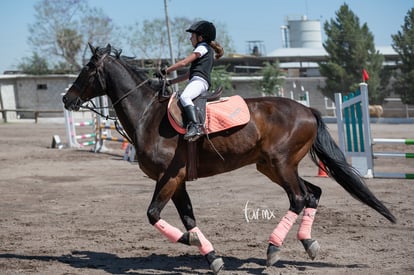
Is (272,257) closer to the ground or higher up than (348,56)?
closer to the ground

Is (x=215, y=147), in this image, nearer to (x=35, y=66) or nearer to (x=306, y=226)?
(x=306, y=226)

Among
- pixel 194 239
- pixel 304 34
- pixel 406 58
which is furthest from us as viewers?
pixel 304 34

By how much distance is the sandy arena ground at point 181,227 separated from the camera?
6.53 meters

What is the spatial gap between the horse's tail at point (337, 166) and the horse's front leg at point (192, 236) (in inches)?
63.7

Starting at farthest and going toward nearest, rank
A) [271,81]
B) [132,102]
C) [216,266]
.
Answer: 1. [271,81]
2. [132,102]
3. [216,266]

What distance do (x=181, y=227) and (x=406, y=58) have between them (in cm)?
3601

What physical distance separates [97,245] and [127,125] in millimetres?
1692

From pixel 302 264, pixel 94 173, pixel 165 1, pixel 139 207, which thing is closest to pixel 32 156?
pixel 94 173

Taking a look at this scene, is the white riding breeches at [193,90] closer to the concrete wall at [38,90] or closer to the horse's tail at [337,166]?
the horse's tail at [337,166]

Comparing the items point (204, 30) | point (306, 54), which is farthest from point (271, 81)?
point (204, 30)

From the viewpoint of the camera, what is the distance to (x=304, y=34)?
214 feet

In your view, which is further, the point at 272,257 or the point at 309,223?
the point at 309,223

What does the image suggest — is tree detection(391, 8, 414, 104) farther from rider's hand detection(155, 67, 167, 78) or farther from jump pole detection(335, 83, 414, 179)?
rider's hand detection(155, 67, 167, 78)

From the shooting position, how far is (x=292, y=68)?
54.1 metres
